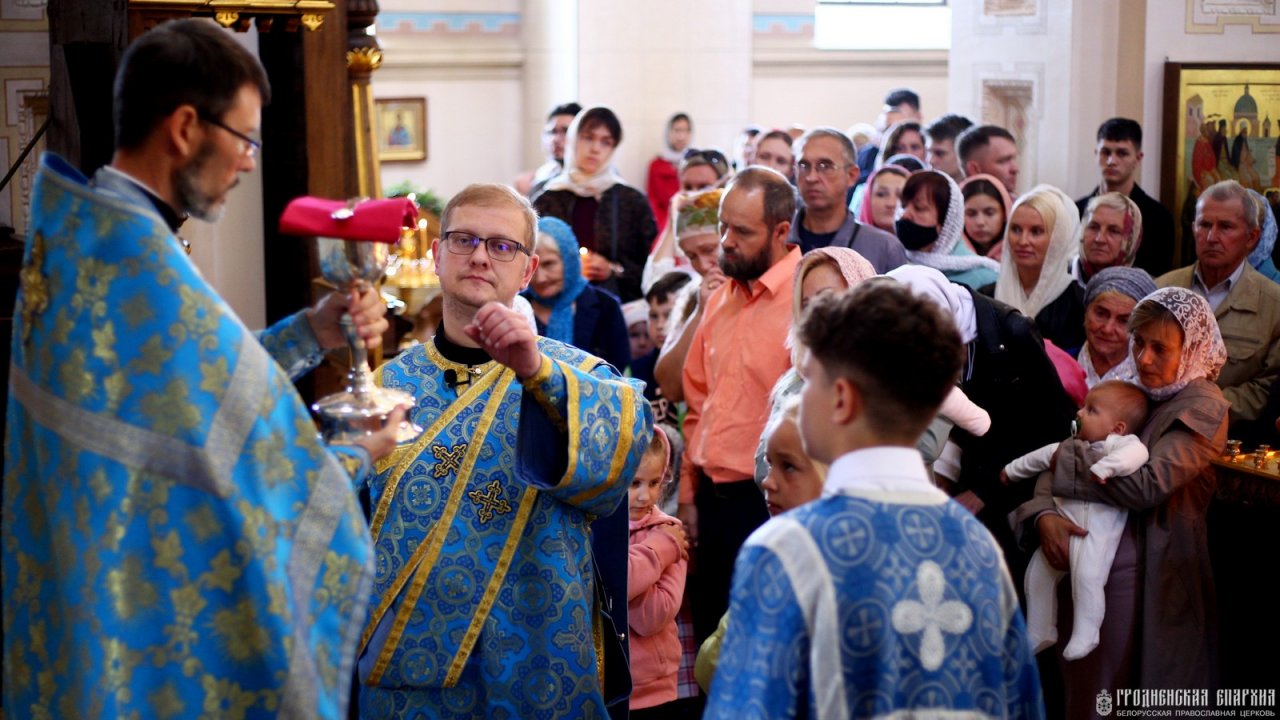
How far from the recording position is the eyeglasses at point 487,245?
128 inches

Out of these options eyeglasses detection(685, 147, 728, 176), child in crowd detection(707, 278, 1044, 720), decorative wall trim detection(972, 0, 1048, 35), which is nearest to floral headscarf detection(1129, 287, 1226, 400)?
child in crowd detection(707, 278, 1044, 720)

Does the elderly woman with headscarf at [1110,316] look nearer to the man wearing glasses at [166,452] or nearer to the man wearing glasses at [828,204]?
the man wearing glasses at [828,204]

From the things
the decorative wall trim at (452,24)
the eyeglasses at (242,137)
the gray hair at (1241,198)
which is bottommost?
the gray hair at (1241,198)

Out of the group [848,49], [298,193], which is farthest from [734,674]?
[848,49]

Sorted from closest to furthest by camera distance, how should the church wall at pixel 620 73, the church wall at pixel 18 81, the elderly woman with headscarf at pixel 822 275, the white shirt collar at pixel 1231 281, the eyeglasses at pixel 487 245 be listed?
the eyeglasses at pixel 487 245, the elderly woman with headscarf at pixel 822 275, the church wall at pixel 18 81, the white shirt collar at pixel 1231 281, the church wall at pixel 620 73

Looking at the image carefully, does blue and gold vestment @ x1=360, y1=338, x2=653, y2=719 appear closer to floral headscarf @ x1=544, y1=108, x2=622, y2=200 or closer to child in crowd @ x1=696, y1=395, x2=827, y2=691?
child in crowd @ x1=696, y1=395, x2=827, y2=691

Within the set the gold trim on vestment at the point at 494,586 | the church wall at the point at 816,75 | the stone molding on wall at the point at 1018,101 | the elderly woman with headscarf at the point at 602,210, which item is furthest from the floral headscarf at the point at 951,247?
the church wall at the point at 816,75

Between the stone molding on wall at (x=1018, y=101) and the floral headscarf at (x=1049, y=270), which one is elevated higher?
the stone molding on wall at (x=1018, y=101)

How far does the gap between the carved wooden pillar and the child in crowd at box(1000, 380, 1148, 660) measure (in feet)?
9.19

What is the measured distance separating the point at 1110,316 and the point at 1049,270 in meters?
0.92

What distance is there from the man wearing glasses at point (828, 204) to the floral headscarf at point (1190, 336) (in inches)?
54.9

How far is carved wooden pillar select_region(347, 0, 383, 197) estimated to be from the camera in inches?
235

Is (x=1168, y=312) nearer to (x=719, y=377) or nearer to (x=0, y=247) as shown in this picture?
(x=719, y=377)

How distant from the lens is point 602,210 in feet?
26.9
